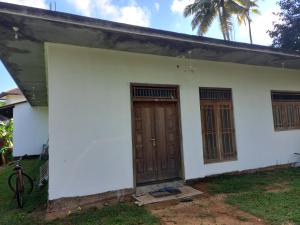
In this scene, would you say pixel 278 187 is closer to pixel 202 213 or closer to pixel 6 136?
pixel 202 213

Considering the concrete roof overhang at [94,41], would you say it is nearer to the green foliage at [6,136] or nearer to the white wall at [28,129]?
the white wall at [28,129]

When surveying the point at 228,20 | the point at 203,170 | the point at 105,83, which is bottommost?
the point at 203,170

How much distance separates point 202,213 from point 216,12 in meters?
13.6

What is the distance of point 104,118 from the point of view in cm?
474

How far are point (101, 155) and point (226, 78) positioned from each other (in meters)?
3.80

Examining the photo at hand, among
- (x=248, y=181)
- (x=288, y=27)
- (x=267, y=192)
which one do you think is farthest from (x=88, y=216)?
(x=288, y=27)

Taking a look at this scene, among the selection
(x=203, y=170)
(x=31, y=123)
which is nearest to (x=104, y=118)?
(x=203, y=170)

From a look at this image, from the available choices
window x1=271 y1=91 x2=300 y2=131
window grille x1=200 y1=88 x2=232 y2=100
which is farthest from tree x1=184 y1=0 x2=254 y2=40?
window grille x1=200 y1=88 x2=232 y2=100

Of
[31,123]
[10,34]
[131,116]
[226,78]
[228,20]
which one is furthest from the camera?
[228,20]

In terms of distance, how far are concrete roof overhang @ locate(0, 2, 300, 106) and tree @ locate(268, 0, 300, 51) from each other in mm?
Result: 4541

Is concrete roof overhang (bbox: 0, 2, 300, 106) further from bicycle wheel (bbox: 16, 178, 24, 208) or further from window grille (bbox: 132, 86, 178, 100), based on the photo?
bicycle wheel (bbox: 16, 178, 24, 208)

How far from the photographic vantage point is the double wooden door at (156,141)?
16.9 feet

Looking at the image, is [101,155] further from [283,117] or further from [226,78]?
[283,117]

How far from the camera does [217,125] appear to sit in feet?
19.7
